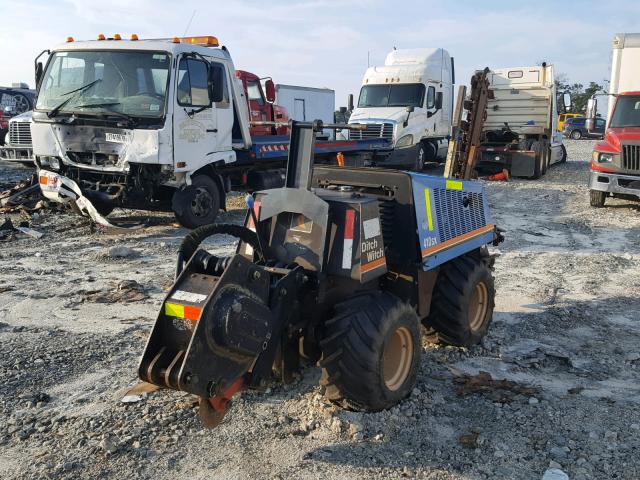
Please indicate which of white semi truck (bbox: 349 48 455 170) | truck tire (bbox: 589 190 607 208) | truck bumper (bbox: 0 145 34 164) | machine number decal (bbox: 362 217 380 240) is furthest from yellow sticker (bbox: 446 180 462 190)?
white semi truck (bbox: 349 48 455 170)

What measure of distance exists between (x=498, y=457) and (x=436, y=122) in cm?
1552

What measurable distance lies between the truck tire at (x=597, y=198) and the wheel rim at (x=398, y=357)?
9.39 metres

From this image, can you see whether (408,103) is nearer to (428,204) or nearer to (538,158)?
(538,158)

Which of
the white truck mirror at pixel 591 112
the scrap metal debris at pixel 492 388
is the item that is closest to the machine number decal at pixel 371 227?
the scrap metal debris at pixel 492 388

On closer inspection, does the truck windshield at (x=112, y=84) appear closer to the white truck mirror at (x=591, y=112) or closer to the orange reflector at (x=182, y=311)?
the orange reflector at (x=182, y=311)

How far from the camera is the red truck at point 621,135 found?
35.8ft

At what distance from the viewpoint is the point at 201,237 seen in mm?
3533

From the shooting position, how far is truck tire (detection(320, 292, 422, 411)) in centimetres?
337

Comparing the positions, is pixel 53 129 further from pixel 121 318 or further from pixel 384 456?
pixel 384 456

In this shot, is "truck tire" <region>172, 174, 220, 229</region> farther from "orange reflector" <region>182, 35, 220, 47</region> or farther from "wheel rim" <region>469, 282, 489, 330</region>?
"wheel rim" <region>469, 282, 489, 330</region>

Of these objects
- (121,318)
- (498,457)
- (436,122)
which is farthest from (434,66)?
(498,457)

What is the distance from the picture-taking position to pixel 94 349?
182 inches

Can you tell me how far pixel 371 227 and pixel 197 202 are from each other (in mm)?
5945

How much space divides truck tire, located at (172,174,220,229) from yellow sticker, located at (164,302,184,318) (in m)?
5.94
